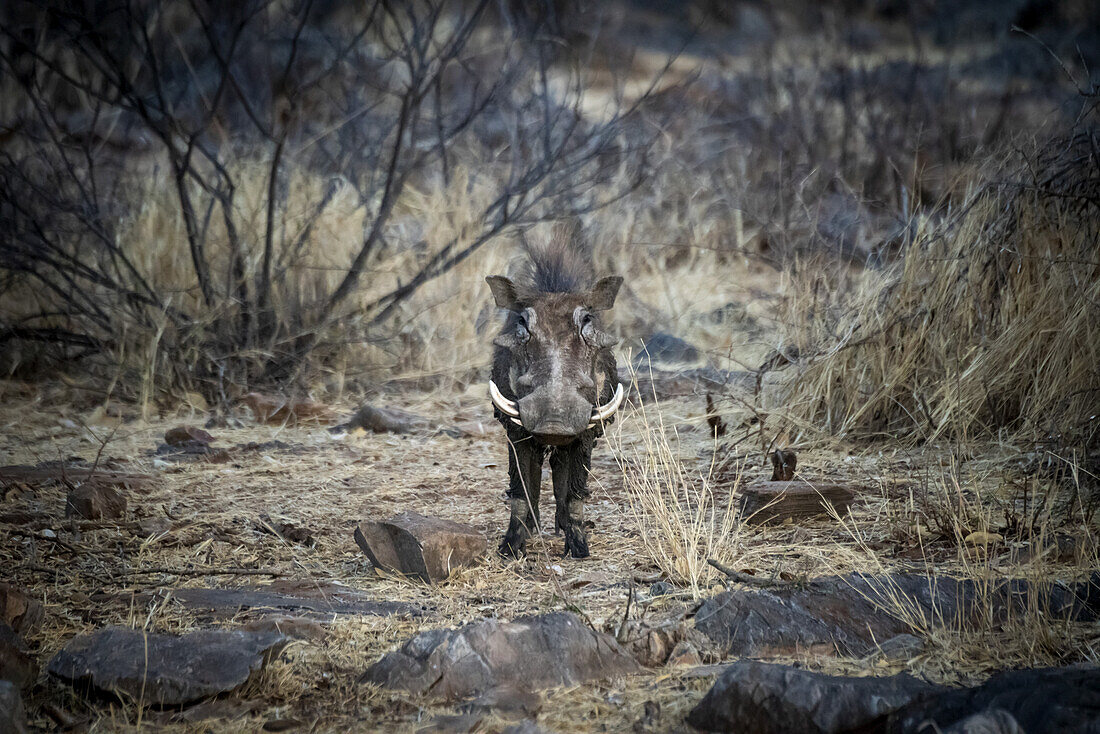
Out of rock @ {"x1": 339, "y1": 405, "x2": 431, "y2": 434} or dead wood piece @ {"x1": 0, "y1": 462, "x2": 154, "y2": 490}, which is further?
rock @ {"x1": 339, "y1": 405, "x2": 431, "y2": 434}

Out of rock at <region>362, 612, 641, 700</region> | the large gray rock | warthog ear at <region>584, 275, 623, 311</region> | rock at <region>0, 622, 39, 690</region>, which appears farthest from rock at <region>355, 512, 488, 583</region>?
the large gray rock

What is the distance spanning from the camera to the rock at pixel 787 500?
3711 mm

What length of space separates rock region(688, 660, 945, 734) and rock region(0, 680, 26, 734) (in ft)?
4.36

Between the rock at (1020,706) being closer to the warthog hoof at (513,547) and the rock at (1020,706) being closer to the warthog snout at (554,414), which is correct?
the warthog snout at (554,414)

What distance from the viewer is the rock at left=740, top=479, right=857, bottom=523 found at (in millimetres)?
3711

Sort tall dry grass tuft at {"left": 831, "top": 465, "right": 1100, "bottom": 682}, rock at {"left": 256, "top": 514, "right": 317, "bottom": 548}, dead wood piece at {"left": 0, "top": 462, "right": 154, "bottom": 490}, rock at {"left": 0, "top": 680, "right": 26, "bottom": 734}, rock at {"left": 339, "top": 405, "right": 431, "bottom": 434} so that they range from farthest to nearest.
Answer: rock at {"left": 339, "top": 405, "right": 431, "bottom": 434} < dead wood piece at {"left": 0, "top": 462, "right": 154, "bottom": 490} < rock at {"left": 256, "top": 514, "right": 317, "bottom": 548} < tall dry grass tuft at {"left": 831, "top": 465, "right": 1100, "bottom": 682} < rock at {"left": 0, "top": 680, "right": 26, "bottom": 734}

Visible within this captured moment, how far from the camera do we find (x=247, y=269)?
6242 millimetres

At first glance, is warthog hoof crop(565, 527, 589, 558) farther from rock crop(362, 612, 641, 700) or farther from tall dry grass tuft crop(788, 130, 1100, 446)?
tall dry grass tuft crop(788, 130, 1100, 446)

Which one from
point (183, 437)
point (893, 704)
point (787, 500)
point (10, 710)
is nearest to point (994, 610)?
point (893, 704)

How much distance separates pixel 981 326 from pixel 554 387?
2583 millimetres

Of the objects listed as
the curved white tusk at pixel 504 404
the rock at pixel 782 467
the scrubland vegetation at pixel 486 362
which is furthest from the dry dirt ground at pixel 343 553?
the curved white tusk at pixel 504 404

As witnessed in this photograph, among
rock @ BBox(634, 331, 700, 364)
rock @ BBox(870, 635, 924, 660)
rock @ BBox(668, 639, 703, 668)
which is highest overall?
rock @ BBox(634, 331, 700, 364)

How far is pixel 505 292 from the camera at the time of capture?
359 centimetres

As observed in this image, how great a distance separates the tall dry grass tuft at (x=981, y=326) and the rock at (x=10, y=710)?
3439 millimetres
